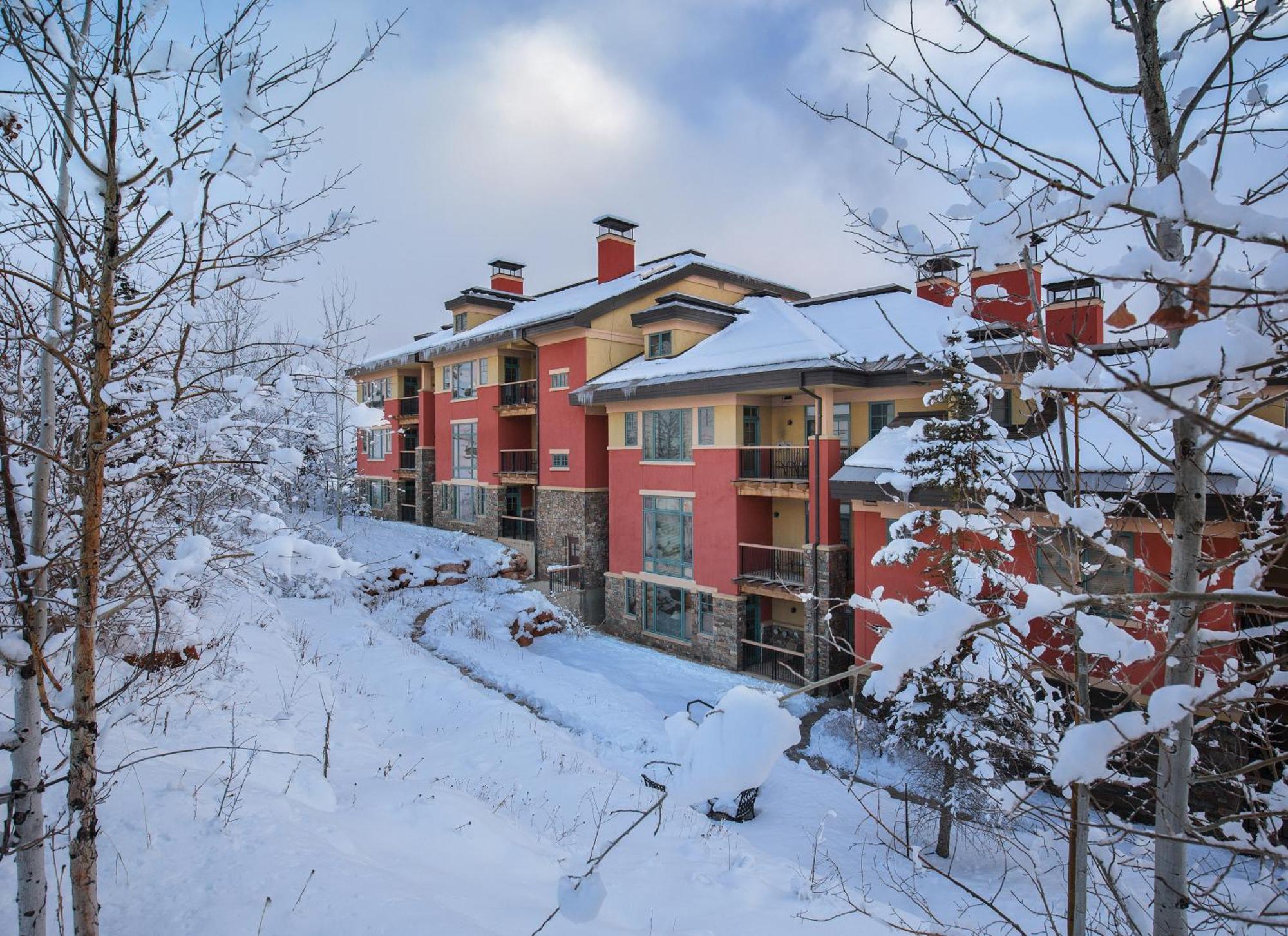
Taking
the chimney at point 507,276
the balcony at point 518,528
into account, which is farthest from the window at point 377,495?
the chimney at point 507,276

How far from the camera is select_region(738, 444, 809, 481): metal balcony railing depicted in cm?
1591

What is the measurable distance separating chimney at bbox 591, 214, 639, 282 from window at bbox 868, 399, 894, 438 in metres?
13.3

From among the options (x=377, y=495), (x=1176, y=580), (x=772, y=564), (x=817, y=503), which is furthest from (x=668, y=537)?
(x=377, y=495)

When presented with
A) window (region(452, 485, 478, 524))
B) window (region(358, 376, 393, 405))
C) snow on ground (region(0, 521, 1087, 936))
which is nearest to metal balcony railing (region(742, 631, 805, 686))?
snow on ground (region(0, 521, 1087, 936))

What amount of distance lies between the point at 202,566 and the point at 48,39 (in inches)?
82.4

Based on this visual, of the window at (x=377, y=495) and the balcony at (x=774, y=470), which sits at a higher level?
the balcony at (x=774, y=470)

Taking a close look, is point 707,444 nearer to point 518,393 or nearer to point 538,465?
point 538,465

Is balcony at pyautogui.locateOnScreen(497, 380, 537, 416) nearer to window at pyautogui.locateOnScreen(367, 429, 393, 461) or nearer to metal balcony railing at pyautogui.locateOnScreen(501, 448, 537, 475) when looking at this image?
metal balcony railing at pyautogui.locateOnScreen(501, 448, 537, 475)

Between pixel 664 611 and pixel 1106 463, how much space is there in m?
15.9

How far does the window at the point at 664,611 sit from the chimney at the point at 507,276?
58.8ft

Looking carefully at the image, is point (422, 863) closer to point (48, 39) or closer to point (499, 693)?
point (48, 39)

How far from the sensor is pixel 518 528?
24.9m

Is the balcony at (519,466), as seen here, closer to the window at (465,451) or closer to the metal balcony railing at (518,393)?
the metal balcony railing at (518,393)

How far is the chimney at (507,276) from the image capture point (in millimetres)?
31078
